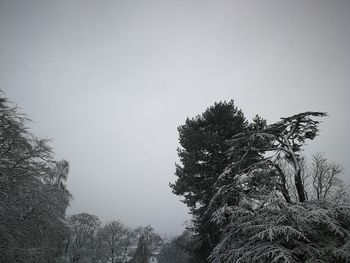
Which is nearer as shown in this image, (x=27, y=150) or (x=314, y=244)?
(x=314, y=244)

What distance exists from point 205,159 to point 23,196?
10.1 metres

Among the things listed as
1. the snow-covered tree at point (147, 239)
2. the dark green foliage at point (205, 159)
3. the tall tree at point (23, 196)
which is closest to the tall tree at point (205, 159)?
the dark green foliage at point (205, 159)

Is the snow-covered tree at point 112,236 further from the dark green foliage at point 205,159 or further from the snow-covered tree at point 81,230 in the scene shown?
the dark green foliage at point 205,159

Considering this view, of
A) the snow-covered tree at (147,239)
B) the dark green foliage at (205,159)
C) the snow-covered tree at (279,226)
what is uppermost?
the dark green foliage at (205,159)

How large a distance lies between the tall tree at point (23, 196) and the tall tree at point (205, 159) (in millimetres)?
8267

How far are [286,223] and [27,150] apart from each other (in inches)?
383

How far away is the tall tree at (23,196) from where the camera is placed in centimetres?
718

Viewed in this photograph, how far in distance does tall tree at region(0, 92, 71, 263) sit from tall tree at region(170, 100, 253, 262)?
8.27m

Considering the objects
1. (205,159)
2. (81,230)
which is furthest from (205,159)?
(81,230)

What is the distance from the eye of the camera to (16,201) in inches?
308

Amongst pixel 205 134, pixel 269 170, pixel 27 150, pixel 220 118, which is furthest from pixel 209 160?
pixel 27 150

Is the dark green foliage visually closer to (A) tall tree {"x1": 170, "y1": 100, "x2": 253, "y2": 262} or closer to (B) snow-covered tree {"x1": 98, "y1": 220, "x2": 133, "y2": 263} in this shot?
(A) tall tree {"x1": 170, "y1": 100, "x2": 253, "y2": 262}

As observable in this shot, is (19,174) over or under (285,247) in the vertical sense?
over

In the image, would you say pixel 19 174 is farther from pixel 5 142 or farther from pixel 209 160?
pixel 209 160
